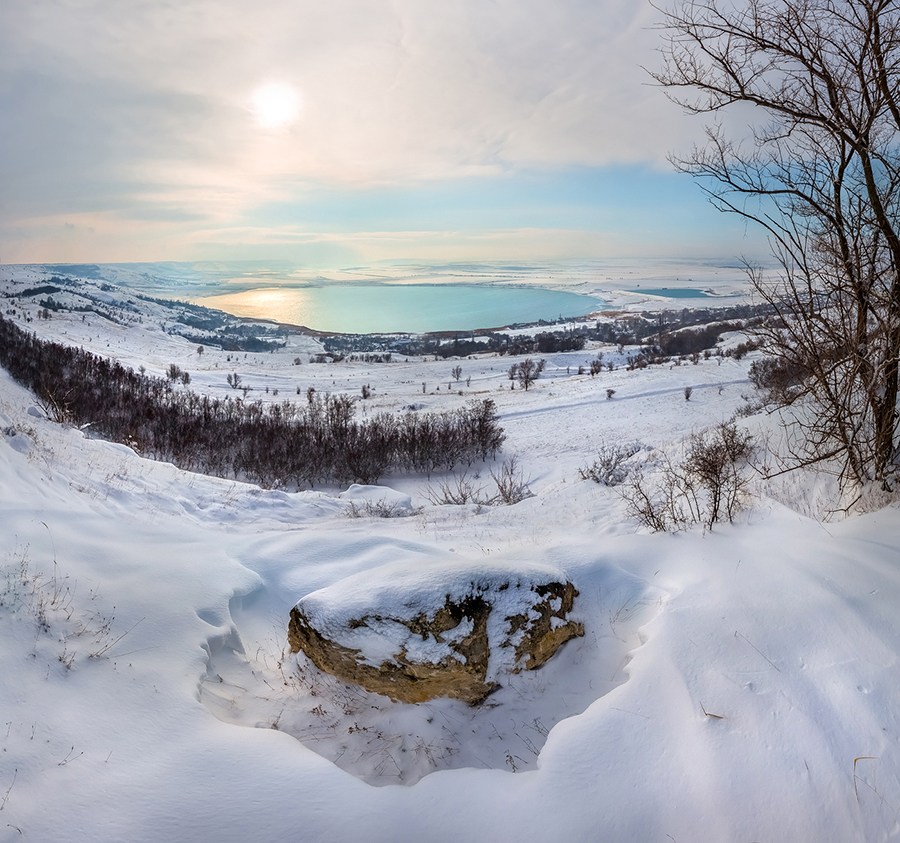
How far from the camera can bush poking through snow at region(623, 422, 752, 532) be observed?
7.32 m

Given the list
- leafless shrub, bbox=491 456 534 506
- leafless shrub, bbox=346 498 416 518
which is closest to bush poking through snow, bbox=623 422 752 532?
leafless shrub, bbox=491 456 534 506

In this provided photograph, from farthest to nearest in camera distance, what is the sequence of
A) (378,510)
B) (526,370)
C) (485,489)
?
(526,370) < (485,489) < (378,510)

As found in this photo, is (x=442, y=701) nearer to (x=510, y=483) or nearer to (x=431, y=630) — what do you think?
(x=431, y=630)

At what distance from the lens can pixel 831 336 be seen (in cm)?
661

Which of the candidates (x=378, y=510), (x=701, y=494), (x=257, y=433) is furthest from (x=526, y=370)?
(x=701, y=494)

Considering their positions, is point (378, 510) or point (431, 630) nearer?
point (431, 630)

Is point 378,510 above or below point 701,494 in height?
below

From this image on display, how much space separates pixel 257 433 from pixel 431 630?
2069cm

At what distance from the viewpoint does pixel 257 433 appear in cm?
2342

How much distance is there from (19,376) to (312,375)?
79.7 ft

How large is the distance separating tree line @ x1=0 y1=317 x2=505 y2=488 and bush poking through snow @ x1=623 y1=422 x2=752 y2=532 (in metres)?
12.0

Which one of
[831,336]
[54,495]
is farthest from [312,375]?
[831,336]

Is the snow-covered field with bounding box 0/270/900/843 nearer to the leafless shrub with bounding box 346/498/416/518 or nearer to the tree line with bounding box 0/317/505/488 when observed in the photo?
the leafless shrub with bounding box 346/498/416/518

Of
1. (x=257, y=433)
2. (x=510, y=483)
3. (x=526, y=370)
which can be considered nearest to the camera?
(x=510, y=483)
